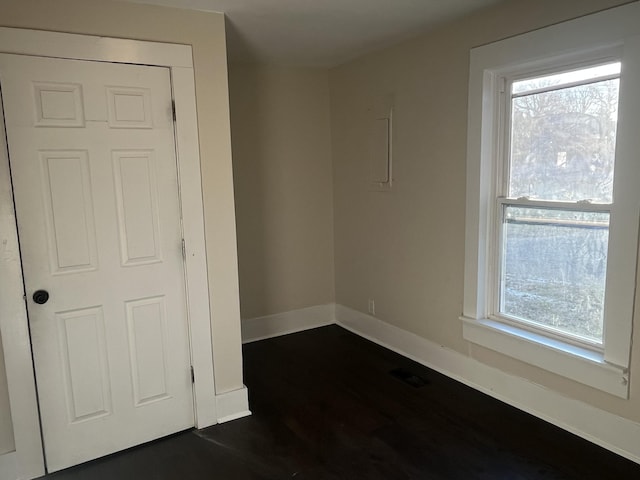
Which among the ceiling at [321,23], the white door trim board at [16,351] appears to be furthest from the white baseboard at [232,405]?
the ceiling at [321,23]

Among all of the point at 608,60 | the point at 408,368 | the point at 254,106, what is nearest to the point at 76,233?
the point at 254,106

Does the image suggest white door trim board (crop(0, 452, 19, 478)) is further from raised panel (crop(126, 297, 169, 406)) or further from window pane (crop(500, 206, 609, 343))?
window pane (crop(500, 206, 609, 343))

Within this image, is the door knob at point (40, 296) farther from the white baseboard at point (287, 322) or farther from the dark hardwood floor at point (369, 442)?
the white baseboard at point (287, 322)

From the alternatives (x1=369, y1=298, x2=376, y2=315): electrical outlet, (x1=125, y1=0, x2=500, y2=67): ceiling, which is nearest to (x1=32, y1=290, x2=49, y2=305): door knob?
(x1=125, y1=0, x2=500, y2=67): ceiling

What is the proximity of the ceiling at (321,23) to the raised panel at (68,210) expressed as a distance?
2.99 ft

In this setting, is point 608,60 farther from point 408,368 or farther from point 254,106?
point 254,106

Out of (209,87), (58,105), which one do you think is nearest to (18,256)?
(58,105)

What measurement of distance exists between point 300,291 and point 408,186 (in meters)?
1.49

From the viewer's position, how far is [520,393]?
277 centimetres

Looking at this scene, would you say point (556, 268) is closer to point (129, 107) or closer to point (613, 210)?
point (613, 210)

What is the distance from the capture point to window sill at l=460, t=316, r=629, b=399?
229 centimetres

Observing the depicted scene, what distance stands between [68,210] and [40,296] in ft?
1.45

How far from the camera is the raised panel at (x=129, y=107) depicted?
230 cm

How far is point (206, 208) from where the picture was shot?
258 cm
